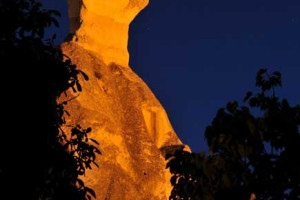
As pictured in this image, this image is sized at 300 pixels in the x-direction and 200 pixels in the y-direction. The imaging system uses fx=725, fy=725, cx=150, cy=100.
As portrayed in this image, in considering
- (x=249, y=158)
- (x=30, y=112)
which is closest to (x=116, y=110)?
(x=30, y=112)

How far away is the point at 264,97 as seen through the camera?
1092cm

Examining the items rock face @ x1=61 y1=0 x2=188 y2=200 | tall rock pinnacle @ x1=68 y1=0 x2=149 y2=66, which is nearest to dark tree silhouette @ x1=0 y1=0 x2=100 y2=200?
rock face @ x1=61 y1=0 x2=188 y2=200

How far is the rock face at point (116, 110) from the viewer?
32.0 metres

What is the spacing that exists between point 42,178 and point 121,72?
26.7 m

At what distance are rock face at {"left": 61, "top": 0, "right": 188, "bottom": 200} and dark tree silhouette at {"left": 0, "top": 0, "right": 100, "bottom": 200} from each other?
1791 centimetres

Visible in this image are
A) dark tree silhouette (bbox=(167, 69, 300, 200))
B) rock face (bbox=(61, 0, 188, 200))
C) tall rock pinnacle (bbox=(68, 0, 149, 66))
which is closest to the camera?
dark tree silhouette (bbox=(167, 69, 300, 200))

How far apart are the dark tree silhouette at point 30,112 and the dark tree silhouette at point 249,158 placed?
2476 mm

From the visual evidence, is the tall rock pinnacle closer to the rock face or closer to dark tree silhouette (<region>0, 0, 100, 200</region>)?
the rock face

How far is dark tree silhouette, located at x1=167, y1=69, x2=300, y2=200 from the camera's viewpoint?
32.1ft

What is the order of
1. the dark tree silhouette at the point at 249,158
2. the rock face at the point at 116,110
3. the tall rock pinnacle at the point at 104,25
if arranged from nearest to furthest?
the dark tree silhouette at the point at 249,158
the rock face at the point at 116,110
the tall rock pinnacle at the point at 104,25

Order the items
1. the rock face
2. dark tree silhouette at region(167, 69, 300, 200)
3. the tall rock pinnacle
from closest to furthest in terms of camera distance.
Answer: dark tree silhouette at region(167, 69, 300, 200)
the rock face
the tall rock pinnacle

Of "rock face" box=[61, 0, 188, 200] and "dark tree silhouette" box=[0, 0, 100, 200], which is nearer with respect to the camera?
"dark tree silhouette" box=[0, 0, 100, 200]

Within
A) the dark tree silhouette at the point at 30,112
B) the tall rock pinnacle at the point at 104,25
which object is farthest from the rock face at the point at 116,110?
the dark tree silhouette at the point at 30,112

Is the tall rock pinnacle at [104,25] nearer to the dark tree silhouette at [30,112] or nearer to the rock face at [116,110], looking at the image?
the rock face at [116,110]
